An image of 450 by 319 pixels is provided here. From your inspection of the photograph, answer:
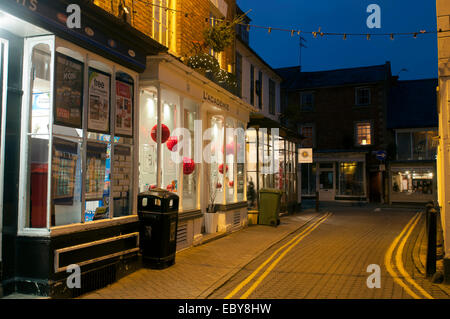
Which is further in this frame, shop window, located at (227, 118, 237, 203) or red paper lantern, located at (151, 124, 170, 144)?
shop window, located at (227, 118, 237, 203)

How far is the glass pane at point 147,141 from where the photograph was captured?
9.16m

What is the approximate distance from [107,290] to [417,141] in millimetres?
30004

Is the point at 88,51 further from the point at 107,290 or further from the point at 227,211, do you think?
the point at 227,211

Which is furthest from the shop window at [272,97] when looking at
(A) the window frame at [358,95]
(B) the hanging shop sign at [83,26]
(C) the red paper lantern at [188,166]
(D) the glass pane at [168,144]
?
(B) the hanging shop sign at [83,26]

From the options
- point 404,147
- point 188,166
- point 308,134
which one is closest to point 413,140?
point 404,147

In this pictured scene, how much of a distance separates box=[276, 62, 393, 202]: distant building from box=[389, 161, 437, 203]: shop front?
1646 mm

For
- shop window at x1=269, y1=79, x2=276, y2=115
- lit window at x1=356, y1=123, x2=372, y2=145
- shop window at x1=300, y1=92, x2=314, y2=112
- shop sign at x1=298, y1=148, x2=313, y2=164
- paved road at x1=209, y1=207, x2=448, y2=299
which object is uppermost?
shop window at x1=300, y1=92, x2=314, y2=112

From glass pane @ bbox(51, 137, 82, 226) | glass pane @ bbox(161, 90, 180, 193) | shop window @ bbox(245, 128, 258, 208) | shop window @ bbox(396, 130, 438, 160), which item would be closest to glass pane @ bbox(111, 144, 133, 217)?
glass pane @ bbox(51, 137, 82, 226)

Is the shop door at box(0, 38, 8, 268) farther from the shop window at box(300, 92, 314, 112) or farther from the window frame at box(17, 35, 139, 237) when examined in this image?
the shop window at box(300, 92, 314, 112)

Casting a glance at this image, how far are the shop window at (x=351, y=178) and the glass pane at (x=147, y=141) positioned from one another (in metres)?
25.4

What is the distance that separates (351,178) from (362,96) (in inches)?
274

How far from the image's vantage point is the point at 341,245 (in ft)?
37.0

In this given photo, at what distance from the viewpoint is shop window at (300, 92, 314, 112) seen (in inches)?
1375

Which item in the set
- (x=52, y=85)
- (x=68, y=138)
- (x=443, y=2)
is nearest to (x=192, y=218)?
(x=68, y=138)
